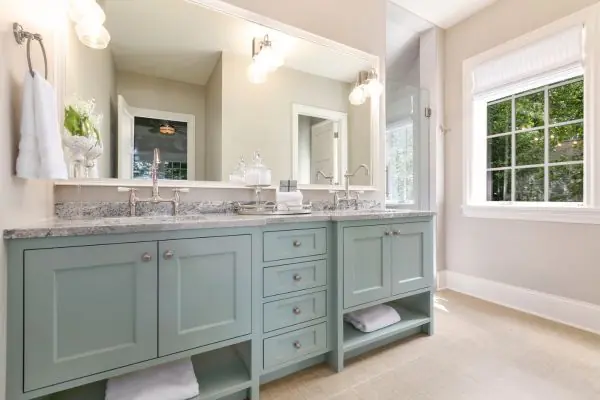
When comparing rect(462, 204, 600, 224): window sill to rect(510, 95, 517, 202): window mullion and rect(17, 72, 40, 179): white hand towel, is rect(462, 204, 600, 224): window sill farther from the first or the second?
rect(17, 72, 40, 179): white hand towel

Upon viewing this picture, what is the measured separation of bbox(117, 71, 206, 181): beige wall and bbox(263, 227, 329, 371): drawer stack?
698 mm

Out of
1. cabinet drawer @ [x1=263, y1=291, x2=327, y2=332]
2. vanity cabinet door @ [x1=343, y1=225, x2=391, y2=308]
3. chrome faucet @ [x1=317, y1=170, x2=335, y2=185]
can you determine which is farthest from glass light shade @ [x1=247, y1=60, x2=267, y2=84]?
cabinet drawer @ [x1=263, y1=291, x2=327, y2=332]

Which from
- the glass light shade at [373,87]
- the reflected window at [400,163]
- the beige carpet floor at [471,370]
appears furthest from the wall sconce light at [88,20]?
the reflected window at [400,163]

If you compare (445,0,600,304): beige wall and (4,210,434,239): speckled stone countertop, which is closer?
(4,210,434,239): speckled stone countertop

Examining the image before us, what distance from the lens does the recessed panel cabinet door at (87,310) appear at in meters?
0.97

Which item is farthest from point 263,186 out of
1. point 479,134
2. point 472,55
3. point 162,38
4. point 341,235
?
point 472,55

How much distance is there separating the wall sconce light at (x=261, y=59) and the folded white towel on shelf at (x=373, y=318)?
1667 mm

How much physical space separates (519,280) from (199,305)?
2.62 meters

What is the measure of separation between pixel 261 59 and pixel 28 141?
4.56 feet

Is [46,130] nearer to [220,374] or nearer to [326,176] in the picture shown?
[220,374]

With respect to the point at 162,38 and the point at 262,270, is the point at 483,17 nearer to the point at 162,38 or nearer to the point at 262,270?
the point at 162,38

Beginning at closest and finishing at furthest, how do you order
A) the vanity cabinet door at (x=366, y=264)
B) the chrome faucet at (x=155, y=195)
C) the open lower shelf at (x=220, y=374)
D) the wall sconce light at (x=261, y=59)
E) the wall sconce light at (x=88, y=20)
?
1. the open lower shelf at (x=220, y=374)
2. the wall sconce light at (x=88, y=20)
3. the chrome faucet at (x=155, y=195)
4. the vanity cabinet door at (x=366, y=264)
5. the wall sconce light at (x=261, y=59)

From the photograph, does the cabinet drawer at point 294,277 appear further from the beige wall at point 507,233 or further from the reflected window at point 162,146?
the beige wall at point 507,233

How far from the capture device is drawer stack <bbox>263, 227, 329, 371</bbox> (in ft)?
4.68
